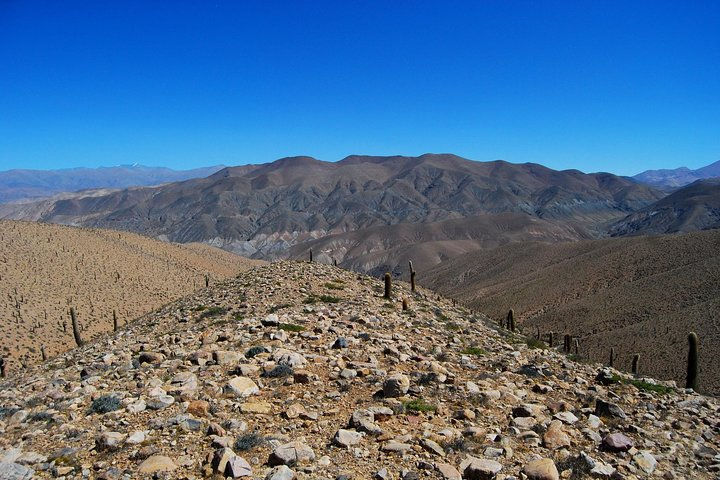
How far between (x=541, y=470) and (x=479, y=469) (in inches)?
32.2

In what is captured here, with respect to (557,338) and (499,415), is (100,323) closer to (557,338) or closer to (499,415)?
(499,415)

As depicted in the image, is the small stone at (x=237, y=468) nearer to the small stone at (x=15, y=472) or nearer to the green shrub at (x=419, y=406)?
the small stone at (x=15, y=472)

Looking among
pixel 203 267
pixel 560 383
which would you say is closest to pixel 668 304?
pixel 560 383

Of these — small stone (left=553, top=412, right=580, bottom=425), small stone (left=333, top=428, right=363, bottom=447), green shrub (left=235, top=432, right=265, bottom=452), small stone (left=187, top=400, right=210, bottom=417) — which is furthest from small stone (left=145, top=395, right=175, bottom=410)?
small stone (left=553, top=412, right=580, bottom=425)

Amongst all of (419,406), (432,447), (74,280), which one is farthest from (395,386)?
(74,280)

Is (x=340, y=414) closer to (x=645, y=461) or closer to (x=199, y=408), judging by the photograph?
(x=199, y=408)

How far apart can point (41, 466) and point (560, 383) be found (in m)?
9.09

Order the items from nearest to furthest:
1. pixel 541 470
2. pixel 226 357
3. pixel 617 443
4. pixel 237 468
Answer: pixel 237 468
pixel 541 470
pixel 617 443
pixel 226 357

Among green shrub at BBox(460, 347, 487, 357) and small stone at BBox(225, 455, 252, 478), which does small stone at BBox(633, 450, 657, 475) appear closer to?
green shrub at BBox(460, 347, 487, 357)

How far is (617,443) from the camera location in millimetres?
7082

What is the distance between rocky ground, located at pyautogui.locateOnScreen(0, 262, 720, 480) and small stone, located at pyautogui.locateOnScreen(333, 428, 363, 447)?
0.07 ft

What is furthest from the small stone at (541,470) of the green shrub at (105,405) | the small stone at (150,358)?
the small stone at (150,358)

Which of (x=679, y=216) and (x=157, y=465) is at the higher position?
(x=157, y=465)

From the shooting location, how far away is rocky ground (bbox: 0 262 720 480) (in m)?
6.15
